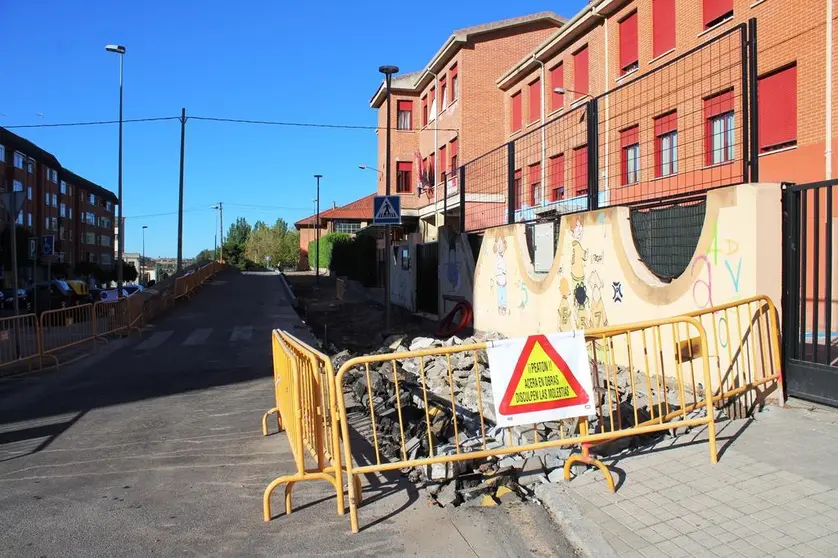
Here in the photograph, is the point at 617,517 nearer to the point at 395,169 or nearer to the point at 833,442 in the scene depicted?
the point at 833,442

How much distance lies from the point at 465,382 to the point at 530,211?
5196 millimetres

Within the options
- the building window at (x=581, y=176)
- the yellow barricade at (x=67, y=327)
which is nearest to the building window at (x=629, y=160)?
the building window at (x=581, y=176)

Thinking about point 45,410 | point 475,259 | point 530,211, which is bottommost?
point 45,410

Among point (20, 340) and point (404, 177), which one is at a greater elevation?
point (404, 177)

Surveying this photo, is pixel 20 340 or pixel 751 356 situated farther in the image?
pixel 20 340

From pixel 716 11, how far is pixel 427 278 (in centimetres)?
1103

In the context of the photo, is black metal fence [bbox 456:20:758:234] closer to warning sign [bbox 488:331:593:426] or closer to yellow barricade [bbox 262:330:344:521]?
warning sign [bbox 488:331:593:426]

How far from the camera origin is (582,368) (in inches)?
182

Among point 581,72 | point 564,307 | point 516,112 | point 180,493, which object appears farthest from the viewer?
point 516,112

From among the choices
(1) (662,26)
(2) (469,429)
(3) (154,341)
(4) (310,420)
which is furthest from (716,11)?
(4) (310,420)

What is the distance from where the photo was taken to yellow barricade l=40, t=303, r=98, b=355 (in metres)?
12.6

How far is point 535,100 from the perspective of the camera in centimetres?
2841

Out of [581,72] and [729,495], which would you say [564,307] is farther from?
[581,72]

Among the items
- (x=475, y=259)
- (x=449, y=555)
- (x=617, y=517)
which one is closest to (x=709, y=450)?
(x=617, y=517)
